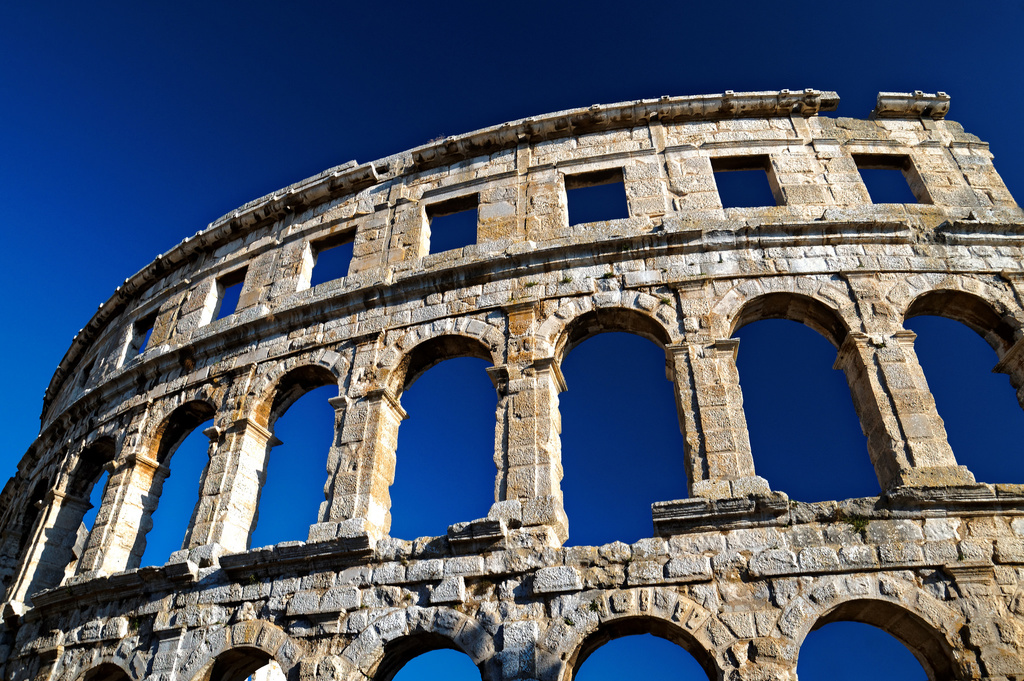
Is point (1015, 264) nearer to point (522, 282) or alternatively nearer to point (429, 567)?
point (522, 282)

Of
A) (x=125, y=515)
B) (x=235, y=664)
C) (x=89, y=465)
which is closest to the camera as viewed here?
(x=235, y=664)

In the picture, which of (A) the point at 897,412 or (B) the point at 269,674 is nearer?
(A) the point at 897,412

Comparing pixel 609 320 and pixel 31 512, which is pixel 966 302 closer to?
pixel 609 320

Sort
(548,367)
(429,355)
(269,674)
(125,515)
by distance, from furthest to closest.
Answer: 1. (269,674)
2. (125,515)
3. (429,355)
4. (548,367)

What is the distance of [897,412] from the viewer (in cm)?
732

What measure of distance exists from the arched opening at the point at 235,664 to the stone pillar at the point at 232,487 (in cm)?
128

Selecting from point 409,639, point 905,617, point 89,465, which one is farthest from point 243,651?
point 905,617

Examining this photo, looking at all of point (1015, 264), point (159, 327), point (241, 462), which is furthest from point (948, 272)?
point (159, 327)

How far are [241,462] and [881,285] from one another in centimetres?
830

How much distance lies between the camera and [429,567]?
6.99 meters

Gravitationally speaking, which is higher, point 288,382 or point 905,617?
point 288,382

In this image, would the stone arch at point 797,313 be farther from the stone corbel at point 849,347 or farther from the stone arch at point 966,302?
the stone arch at point 966,302

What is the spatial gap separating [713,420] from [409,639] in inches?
151

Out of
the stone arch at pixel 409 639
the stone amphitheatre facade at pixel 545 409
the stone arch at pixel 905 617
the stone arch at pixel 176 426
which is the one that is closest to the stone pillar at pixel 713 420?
the stone amphitheatre facade at pixel 545 409
